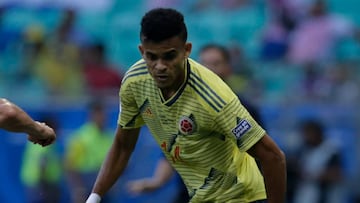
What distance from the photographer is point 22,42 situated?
14.5 m

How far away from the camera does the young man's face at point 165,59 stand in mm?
6535

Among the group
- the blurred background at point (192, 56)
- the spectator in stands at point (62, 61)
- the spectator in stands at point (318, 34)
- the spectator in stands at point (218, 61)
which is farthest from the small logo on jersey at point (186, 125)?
the spectator in stands at point (318, 34)

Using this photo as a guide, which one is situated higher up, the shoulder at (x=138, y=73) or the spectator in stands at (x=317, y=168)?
the shoulder at (x=138, y=73)

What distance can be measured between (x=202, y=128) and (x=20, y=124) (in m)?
1.14

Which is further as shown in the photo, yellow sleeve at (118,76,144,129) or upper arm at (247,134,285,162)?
yellow sleeve at (118,76,144,129)

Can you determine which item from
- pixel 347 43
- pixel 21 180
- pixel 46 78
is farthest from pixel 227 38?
pixel 21 180

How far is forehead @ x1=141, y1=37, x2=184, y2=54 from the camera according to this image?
257 inches

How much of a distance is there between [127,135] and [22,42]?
7351mm

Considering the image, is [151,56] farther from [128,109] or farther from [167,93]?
[128,109]

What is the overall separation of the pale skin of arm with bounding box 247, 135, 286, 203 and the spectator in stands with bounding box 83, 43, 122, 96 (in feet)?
22.8

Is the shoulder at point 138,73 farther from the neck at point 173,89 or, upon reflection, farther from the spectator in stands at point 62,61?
the spectator in stands at point 62,61

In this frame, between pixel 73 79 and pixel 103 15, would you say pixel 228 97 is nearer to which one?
pixel 73 79

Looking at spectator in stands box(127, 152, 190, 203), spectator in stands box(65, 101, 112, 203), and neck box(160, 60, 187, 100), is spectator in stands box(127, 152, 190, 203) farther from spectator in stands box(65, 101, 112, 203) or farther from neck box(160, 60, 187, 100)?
spectator in stands box(65, 101, 112, 203)

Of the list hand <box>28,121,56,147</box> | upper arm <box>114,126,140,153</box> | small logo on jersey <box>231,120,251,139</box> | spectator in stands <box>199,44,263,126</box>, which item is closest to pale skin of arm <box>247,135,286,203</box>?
small logo on jersey <box>231,120,251,139</box>
